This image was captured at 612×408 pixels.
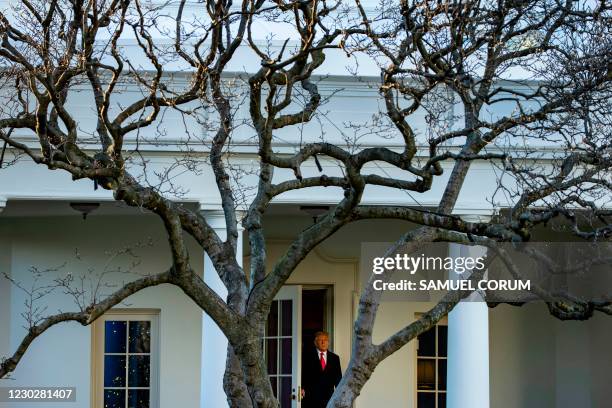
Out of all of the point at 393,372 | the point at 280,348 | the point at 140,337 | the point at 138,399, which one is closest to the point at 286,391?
the point at 280,348

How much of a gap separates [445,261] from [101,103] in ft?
25.8

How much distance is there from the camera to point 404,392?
18.5 meters

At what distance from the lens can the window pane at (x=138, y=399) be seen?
18.0 m

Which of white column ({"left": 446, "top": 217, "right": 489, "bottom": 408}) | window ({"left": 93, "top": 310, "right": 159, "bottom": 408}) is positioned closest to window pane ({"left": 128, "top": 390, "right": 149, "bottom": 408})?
window ({"left": 93, "top": 310, "right": 159, "bottom": 408})

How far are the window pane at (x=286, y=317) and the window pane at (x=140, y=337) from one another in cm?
183

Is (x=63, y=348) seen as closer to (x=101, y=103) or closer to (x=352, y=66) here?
(x=352, y=66)

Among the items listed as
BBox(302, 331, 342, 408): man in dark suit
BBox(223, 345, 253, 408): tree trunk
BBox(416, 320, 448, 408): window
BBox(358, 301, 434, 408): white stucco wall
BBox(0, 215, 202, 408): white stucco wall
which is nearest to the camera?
BBox(223, 345, 253, 408): tree trunk

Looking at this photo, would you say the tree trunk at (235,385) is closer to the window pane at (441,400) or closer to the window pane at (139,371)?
the window pane at (139,371)

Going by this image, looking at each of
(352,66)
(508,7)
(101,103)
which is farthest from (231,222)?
(352,66)

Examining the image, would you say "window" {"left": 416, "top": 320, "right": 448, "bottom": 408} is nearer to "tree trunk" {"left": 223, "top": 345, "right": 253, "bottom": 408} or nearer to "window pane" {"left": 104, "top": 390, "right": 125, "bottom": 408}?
"window pane" {"left": 104, "top": 390, "right": 125, "bottom": 408}

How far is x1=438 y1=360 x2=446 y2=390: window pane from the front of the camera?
18.8 meters

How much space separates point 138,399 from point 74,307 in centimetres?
160

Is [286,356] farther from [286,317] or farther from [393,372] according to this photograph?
[393,372]

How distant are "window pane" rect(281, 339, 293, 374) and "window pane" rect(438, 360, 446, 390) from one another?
2.28 meters
